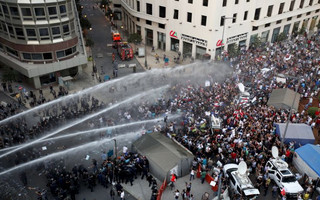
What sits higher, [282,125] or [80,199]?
Answer: [282,125]

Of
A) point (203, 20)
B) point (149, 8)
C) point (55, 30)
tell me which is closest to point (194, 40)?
point (203, 20)

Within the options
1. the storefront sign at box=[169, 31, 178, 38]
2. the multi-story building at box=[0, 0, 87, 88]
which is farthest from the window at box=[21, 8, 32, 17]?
the storefront sign at box=[169, 31, 178, 38]

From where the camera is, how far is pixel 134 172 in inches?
894

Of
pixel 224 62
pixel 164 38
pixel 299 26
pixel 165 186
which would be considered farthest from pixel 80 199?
pixel 299 26

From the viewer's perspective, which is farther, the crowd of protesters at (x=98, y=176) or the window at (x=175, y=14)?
the window at (x=175, y=14)

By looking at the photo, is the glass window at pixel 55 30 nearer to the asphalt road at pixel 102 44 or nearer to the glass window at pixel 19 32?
the glass window at pixel 19 32

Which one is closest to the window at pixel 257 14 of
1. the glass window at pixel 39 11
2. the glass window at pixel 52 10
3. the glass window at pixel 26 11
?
the glass window at pixel 52 10

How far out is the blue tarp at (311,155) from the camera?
73.8 ft

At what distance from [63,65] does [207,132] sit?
2043cm

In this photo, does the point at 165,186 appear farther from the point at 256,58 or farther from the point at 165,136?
the point at 256,58

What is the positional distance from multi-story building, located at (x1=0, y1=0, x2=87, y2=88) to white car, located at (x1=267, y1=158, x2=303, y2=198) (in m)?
26.6

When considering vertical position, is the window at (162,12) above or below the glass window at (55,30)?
below

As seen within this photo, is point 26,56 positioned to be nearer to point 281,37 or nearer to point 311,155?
point 311,155

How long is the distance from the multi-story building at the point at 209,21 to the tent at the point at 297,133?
18.5 meters
